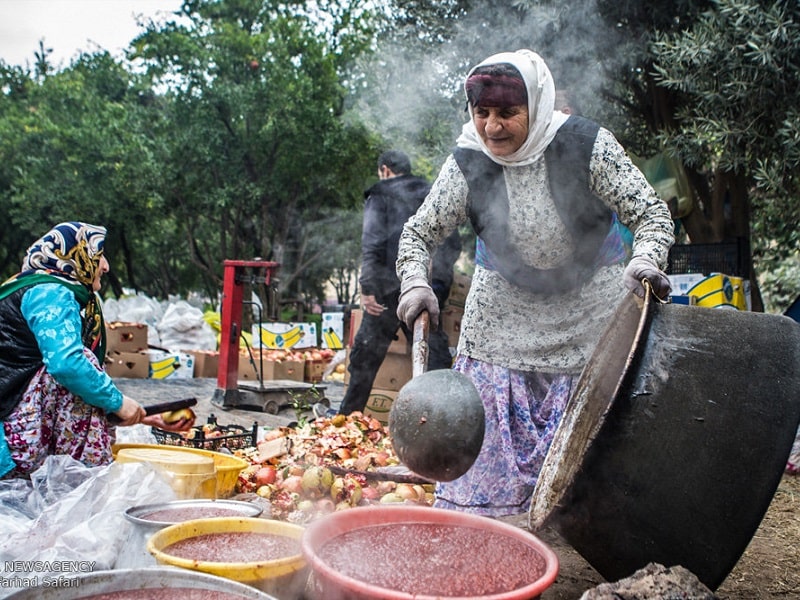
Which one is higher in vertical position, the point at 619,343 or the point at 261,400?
the point at 619,343

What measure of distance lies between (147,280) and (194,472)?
31420 mm

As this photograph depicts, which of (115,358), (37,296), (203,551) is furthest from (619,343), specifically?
(115,358)

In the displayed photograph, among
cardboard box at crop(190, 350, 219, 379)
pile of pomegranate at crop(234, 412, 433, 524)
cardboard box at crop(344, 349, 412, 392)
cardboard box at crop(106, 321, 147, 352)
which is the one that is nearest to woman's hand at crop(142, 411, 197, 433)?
pile of pomegranate at crop(234, 412, 433, 524)

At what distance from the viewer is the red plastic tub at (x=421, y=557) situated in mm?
1474

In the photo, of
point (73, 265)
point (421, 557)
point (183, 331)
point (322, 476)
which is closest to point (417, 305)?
point (421, 557)

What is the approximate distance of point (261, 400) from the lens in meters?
7.33

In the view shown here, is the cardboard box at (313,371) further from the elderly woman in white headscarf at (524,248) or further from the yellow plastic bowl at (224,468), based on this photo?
the elderly woman in white headscarf at (524,248)

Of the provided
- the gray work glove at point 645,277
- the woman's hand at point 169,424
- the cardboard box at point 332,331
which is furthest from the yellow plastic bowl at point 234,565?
the cardboard box at point 332,331

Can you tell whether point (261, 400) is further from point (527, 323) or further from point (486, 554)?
point (486, 554)

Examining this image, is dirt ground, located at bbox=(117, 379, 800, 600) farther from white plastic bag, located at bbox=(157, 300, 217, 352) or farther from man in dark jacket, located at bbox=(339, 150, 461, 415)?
white plastic bag, located at bbox=(157, 300, 217, 352)

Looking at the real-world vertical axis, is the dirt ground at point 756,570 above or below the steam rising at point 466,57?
below

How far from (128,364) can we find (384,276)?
5.75 m

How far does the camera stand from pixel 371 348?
209 inches

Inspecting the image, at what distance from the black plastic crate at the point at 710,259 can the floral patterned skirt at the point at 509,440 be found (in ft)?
12.5
